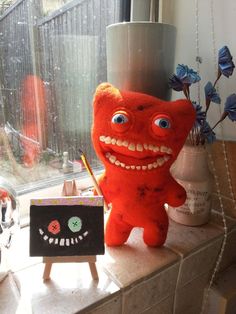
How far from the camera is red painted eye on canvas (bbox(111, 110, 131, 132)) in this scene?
0.46 m

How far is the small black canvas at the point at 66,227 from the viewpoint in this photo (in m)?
0.49

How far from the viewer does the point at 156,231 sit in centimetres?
56

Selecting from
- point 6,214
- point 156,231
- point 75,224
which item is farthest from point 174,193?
point 6,214

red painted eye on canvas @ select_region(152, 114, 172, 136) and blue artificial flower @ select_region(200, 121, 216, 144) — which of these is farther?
blue artificial flower @ select_region(200, 121, 216, 144)

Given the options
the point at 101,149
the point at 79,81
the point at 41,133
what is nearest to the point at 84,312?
the point at 101,149

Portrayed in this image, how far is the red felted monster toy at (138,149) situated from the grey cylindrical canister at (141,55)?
0.39 feet

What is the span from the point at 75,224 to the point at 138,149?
0.16 meters

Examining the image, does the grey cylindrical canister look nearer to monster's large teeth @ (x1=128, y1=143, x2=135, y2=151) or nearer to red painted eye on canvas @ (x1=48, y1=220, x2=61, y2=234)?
monster's large teeth @ (x1=128, y1=143, x2=135, y2=151)

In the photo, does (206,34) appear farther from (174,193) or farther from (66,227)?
(66,227)

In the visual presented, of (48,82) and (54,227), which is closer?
(54,227)

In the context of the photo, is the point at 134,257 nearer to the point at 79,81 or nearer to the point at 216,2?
the point at 79,81

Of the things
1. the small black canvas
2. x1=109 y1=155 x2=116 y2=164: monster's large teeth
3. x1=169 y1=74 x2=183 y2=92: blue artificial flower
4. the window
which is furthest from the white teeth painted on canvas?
x1=169 y1=74 x2=183 y2=92: blue artificial flower

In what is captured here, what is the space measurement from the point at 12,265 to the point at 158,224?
28 centimetres

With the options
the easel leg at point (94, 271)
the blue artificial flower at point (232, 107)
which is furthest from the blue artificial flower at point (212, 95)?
the easel leg at point (94, 271)
